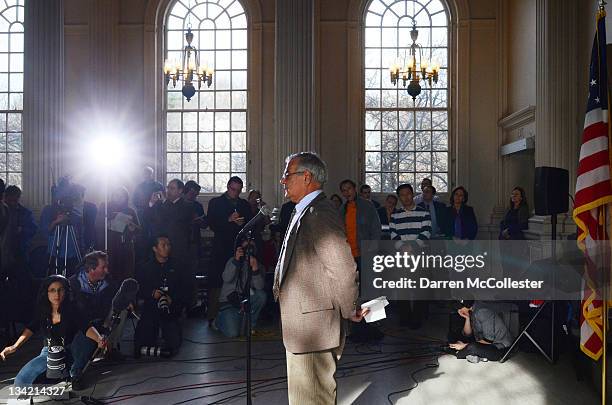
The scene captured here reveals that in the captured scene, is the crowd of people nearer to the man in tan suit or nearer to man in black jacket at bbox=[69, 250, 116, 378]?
man in black jacket at bbox=[69, 250, 116, 378]

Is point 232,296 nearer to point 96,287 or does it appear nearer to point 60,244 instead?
point 96,287

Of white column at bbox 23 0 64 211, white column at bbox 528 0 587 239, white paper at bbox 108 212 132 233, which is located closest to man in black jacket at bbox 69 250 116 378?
white paper at bbox 108 212 132 233

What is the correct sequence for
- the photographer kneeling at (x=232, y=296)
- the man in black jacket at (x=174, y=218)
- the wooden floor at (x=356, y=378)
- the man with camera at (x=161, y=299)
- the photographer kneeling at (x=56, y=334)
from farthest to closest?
1. the man in black jacket at (x=174, y=218)
2. the photographer kneeling at (x=232, y=296)
3. the man with camera at (x=161, y=299)
4. the photographer kneeling at (x=56, y=334)
5. the wooden floor at (x=356, y=378)

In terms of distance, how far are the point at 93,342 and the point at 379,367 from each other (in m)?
2.23

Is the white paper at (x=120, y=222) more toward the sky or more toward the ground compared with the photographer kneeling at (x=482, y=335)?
more toward the sky

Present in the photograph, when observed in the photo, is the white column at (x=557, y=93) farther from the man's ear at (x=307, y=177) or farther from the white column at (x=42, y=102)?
the white column at (x=42, y=102)

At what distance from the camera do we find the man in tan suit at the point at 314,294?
3.11m

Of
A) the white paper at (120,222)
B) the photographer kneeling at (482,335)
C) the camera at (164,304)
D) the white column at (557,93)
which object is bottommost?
the photographer kneeling at (482,335)

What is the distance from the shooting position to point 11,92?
1265 cm

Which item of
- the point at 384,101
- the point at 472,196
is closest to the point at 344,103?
the point at 384,101

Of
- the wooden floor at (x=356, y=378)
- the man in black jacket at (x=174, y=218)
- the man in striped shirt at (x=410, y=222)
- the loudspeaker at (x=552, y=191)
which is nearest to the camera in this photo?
the wooden floor at (x=356, y=378)

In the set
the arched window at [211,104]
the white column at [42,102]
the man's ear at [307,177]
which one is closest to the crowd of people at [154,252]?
the man's ear at [307,177]

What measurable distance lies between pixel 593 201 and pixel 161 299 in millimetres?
3643

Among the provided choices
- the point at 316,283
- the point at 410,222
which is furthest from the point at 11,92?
the point at 316,283
